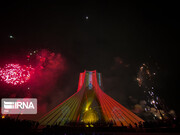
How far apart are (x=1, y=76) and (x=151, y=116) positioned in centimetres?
4397

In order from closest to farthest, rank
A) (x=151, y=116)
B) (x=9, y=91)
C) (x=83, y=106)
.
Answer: (x=9, y=91) → (x=83, y=106) → (x=151, y=116)

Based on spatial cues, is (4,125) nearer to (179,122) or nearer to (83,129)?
(83,129)

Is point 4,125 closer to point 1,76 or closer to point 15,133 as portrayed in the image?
point 15,133

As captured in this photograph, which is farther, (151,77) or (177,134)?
(151,77)

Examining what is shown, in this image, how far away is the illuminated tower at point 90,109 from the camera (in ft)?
40.9

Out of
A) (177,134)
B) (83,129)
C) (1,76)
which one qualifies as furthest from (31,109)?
(177,134)

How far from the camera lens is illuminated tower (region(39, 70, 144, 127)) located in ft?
40.9

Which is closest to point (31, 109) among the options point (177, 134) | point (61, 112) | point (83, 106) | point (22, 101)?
point (22, 101)

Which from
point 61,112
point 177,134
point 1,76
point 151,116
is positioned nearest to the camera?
point 177,134

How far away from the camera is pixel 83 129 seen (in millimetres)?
8242

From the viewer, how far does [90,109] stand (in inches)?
682

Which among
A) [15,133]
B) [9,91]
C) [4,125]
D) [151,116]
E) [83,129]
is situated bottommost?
[151,116]

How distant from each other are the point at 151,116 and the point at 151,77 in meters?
27.2

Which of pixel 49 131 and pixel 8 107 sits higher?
pixel 8 107
